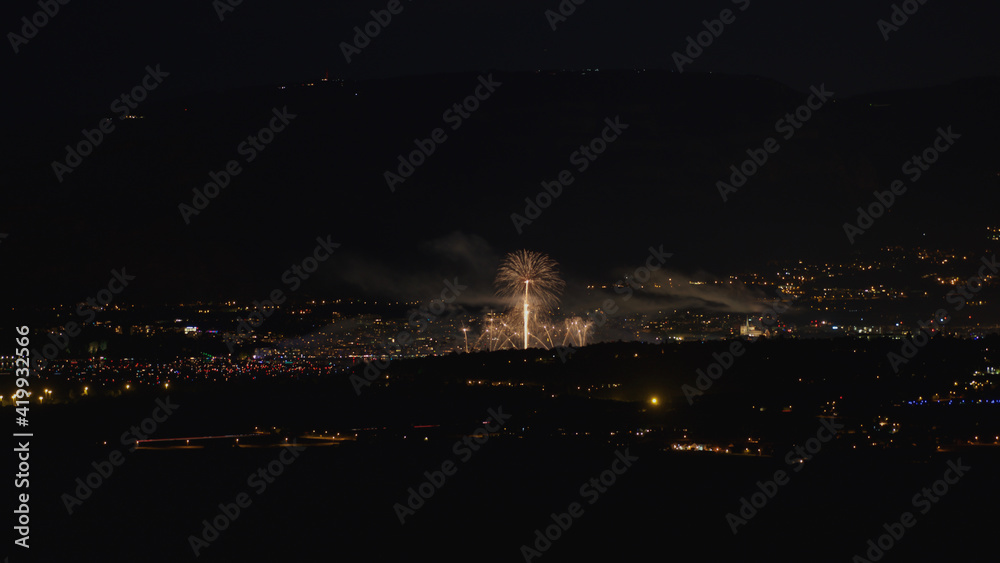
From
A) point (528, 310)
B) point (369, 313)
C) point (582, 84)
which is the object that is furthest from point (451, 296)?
point (582, 84)

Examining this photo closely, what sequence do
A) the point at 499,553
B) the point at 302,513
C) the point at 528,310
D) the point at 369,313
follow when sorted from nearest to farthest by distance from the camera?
1. the point at 499,553
2. the point at 302,513
3. the point at 528,310
4. the point at 369,313

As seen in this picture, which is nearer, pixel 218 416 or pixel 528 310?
pixel 218 416

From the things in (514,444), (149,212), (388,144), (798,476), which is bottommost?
(798,476)

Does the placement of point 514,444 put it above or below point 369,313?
below

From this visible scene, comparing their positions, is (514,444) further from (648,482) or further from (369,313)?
(369,313)

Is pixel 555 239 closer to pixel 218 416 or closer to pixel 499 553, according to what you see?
pixel 218 416

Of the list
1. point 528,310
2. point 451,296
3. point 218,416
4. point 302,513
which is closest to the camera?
point 302,513

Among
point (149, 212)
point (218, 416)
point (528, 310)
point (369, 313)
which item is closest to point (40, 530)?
point (218, 416)
